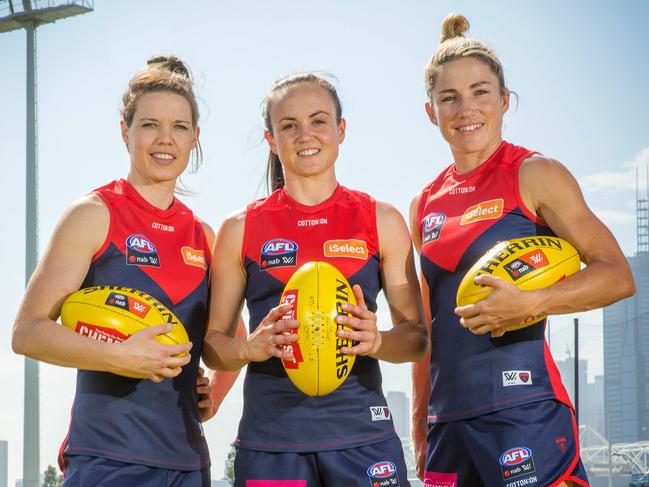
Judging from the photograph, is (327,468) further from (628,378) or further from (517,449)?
(628,378)

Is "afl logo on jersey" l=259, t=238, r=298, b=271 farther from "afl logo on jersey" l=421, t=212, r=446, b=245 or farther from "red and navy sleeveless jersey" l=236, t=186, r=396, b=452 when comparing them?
"afl logo on jersey" l=421, t=212, r=446, b=245

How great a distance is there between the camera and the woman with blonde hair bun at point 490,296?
340 centimetres

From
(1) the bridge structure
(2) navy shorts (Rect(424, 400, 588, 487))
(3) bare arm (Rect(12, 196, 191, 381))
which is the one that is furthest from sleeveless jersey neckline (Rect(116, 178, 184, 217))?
(1) the bridge structure

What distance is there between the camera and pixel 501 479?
3.43m

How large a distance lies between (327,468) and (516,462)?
0.81 metres

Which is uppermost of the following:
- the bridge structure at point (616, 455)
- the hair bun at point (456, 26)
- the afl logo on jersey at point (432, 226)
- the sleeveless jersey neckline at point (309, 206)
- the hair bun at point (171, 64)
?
the hair bun at point (456, 26)

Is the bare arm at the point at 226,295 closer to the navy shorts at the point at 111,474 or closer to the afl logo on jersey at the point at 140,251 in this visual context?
the afl logo on jersey at the point at 140,251

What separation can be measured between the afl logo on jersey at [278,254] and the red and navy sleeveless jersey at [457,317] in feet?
2.18

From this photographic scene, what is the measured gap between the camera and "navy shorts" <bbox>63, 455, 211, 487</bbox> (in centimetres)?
353

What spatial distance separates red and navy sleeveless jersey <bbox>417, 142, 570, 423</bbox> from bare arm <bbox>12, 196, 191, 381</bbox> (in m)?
1.21

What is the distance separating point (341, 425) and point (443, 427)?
0.49 meters

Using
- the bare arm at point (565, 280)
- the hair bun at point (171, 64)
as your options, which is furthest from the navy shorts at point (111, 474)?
the hair bun at point (171, 64)

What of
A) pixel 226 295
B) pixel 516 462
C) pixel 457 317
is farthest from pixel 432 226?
pixel 516 462

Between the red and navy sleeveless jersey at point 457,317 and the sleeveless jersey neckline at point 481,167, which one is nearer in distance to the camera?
the red and navy sleeveless jersey at point 457,317
